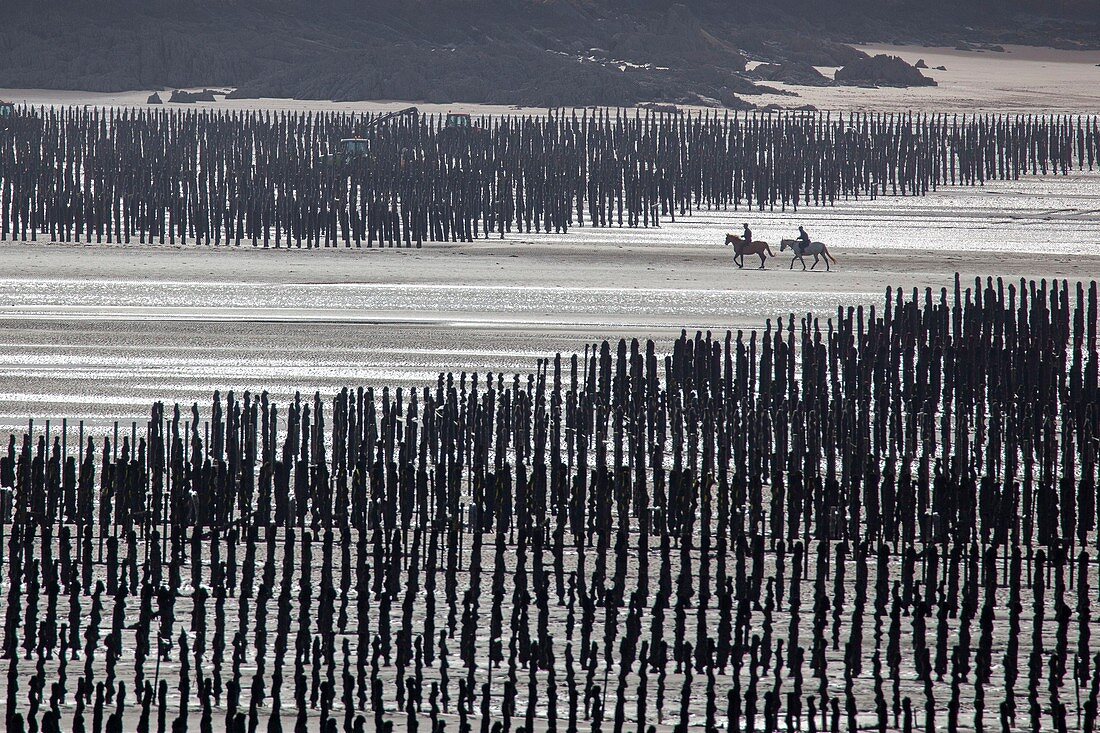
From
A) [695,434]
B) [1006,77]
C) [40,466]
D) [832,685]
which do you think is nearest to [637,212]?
[695,434]

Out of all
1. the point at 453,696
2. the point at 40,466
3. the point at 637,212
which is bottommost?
the point at 453,696

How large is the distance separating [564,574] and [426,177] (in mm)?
15418

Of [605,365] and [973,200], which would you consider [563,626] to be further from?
[973,200]

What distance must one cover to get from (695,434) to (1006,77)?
56.3 m

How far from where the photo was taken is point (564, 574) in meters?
6.71

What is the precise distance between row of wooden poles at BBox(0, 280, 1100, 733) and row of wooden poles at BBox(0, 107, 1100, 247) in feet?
35.3

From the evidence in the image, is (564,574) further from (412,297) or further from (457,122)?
(457,122)

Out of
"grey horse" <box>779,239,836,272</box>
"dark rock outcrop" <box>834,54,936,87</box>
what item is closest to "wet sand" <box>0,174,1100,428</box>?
"grey horse" <box>779,239,836,272</box>

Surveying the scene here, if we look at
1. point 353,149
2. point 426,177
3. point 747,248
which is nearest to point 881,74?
point 353,149

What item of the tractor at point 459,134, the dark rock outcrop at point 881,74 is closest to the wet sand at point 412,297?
the tractor at point 459,134

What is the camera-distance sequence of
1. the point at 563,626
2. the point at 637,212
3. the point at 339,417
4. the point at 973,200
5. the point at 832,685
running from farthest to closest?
the point at 973,200, the point at 637,212, the point at 339,417, the point at 563,626, the point at 832,685

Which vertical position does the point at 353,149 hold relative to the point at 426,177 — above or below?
above

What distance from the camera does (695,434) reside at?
8648 millimetres

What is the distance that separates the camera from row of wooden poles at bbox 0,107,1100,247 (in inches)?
792
